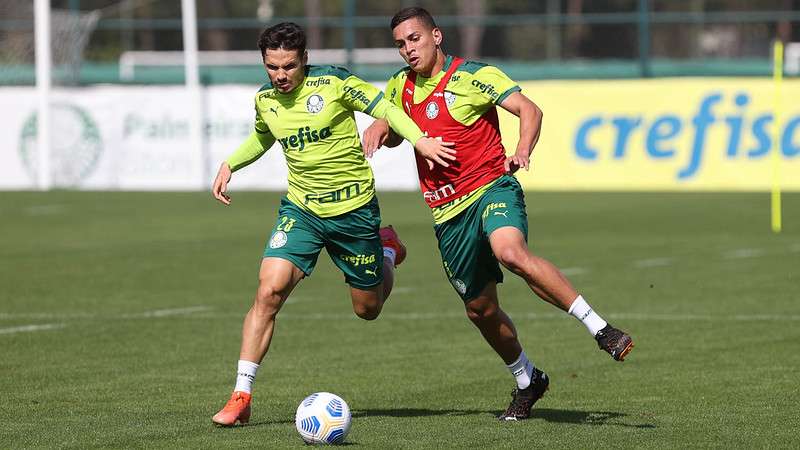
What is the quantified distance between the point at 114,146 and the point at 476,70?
956 inches

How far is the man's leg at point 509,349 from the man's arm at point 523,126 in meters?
0.78

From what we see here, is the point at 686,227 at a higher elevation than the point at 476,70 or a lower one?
lower

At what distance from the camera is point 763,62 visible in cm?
3744

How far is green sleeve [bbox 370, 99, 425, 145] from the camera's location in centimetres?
844

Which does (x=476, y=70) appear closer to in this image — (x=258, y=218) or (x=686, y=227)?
(x=686, y=227)

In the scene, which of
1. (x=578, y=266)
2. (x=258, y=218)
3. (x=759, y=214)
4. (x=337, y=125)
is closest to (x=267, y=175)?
(x=258, y=218)

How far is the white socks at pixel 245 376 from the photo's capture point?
8.54m

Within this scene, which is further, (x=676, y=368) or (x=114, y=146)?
(x=114, y=146)

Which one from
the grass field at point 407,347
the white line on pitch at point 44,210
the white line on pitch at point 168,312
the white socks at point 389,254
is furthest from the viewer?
the white line on pitch at point 44,210

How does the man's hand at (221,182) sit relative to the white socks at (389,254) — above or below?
above

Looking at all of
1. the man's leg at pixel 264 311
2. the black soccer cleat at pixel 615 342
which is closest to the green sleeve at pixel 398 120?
the man's leg at pixel 264 311

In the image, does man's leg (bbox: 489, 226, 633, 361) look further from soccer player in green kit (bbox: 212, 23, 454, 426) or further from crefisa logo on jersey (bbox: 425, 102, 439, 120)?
crefisa logo on jersey (bbox: 425, 102, 439, 120)

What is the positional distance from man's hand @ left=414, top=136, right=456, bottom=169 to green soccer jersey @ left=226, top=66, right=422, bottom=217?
57cm

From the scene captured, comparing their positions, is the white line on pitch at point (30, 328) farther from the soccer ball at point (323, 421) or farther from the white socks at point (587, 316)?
the white socks at point (587, 316)
